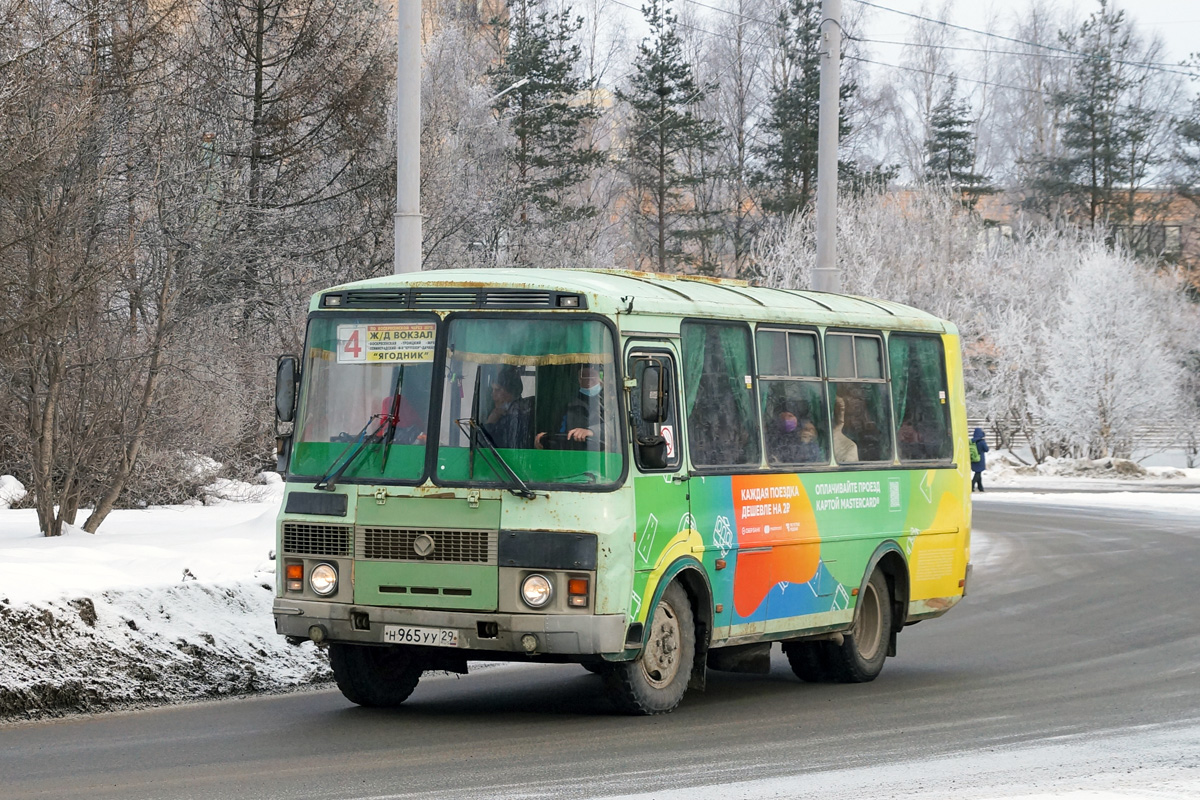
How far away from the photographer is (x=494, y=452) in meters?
9.92

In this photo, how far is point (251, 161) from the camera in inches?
1093

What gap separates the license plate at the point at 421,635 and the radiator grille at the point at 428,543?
1.29ft

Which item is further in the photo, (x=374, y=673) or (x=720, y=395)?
(x=720, y=395)

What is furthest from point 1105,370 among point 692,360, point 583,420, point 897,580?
point 583,420

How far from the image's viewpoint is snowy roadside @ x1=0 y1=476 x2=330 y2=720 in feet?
34.3

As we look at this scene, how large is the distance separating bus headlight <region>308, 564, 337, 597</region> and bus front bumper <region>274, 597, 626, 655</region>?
78 mm

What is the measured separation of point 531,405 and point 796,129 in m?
55.2

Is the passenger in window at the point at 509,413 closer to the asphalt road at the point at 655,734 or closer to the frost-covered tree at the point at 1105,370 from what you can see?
the asphalt road at the point at 655,734

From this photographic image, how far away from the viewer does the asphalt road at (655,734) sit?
8.04 meters

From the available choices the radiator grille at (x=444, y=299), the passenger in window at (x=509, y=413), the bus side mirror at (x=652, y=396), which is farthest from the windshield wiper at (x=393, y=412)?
the bus side mirror at (x=652, y=396)

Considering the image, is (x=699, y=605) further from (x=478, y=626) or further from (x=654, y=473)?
(x=478, y=626)

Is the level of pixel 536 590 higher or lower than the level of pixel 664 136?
lower

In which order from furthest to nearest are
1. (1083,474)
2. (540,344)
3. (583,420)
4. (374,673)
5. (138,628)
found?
(1083,474) → (138,628) → (374,673) → (540,344) → (583,420)

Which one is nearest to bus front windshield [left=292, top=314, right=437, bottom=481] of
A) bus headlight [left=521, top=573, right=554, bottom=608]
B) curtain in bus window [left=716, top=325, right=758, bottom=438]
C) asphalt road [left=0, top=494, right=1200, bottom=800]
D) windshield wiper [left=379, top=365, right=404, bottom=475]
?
windshield wiper [left=379, top=365, right=404, bottom=475]
